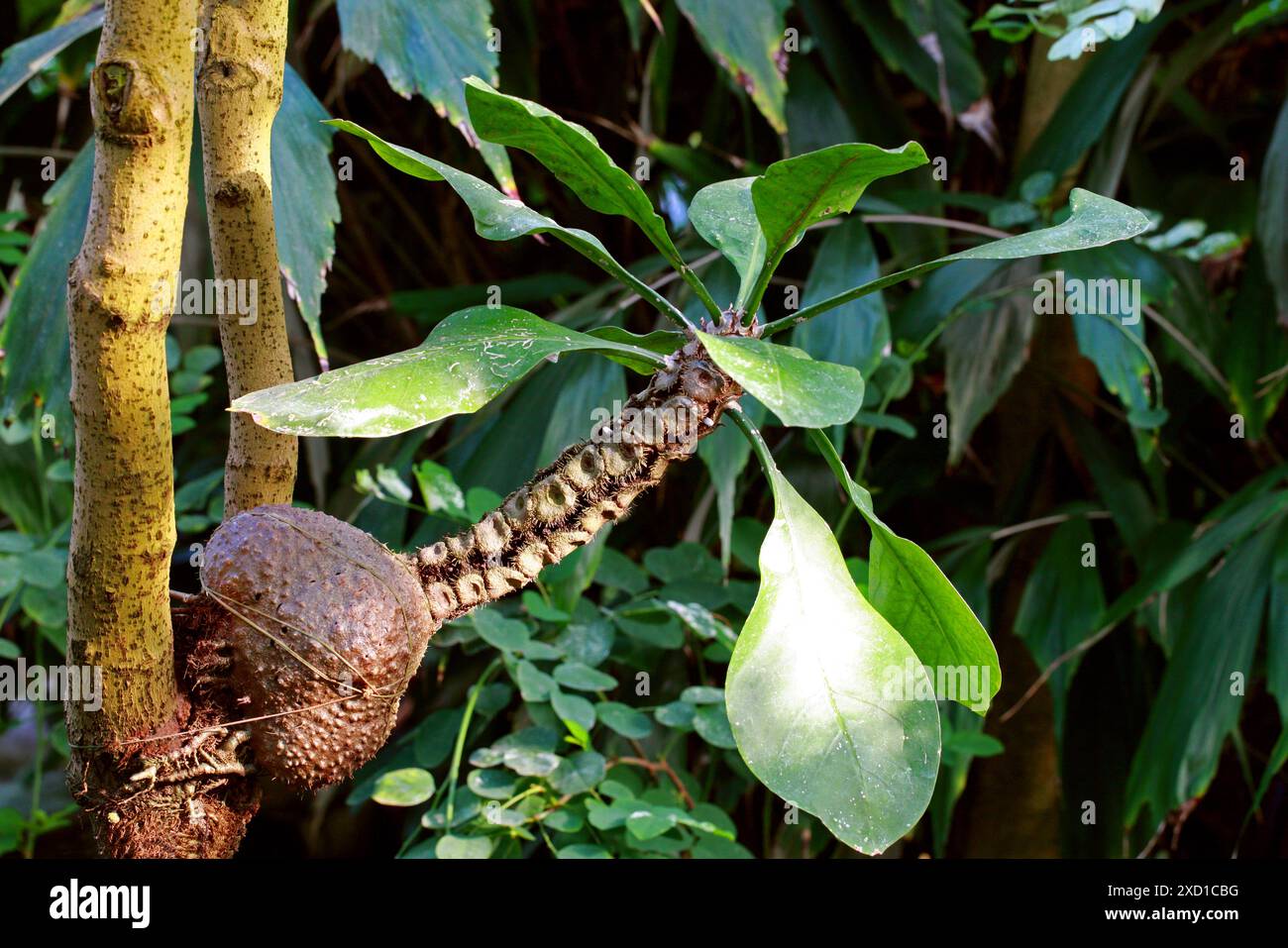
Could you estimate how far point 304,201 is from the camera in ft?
1.94

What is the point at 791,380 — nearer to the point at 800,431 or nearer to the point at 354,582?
the point at 354,582

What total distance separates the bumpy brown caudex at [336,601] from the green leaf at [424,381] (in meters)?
0.04

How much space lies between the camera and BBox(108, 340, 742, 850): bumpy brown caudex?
0.34 metres

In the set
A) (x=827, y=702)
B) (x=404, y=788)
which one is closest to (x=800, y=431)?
(x=404, y=788)

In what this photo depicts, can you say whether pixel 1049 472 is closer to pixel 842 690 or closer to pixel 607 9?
pixel 607 9

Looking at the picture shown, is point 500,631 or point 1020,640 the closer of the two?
point 500,631

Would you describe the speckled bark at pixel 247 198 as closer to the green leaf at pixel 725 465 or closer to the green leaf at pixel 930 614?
the green leaf at pixel 930 614

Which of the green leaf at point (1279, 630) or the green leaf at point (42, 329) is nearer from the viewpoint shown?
the green leaf at point (42, 329)

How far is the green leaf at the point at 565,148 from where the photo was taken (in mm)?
329

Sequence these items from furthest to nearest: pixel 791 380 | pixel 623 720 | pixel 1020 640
A: pixel 1020 640
pixel 623 720
pixel 791 380

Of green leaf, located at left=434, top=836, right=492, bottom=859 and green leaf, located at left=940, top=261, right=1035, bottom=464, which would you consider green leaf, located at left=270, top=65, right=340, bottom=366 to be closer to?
green leaf, located at left=434, top=836, right=492, bottom=859

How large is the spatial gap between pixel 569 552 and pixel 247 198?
163 millimetres

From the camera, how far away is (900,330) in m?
1.08

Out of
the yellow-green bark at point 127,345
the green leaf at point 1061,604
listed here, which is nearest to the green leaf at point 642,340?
the yellow-green bark at point 127,345
